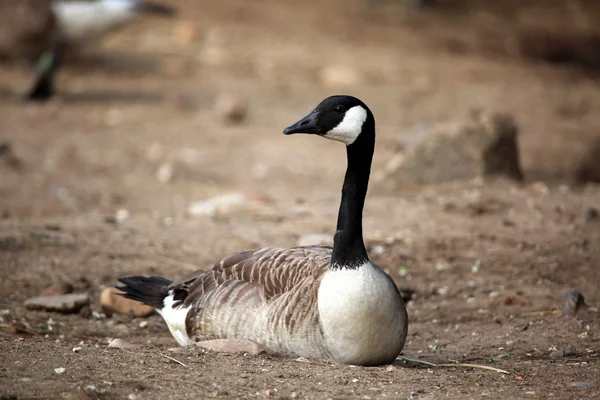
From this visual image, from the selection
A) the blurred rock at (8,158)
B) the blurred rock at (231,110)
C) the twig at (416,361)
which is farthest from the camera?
the blurred rock at (231,110)

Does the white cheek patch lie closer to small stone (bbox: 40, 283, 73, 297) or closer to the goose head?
the goose head

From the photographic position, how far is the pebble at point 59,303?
247 inches

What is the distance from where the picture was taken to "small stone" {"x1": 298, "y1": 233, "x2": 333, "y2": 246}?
291 inches

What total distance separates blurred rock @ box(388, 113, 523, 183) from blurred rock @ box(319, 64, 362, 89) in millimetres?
5547

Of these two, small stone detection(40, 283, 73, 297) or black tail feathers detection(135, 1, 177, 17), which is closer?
small stone detection(40, 283, 73, 297)

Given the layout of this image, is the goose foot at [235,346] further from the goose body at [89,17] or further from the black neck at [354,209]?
the goose body at [89,17]

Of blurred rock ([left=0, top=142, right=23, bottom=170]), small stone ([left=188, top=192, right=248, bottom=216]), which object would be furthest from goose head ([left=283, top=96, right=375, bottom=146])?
blurred rock ([left=0, top=142, right=23, bottom=170])

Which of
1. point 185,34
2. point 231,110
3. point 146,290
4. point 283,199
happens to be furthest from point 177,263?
point 185,34

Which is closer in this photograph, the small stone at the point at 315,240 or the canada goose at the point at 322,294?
the canada goose at the point at 322,294

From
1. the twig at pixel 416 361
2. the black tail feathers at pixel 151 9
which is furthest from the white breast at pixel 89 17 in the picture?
the twig at pixel 416 361

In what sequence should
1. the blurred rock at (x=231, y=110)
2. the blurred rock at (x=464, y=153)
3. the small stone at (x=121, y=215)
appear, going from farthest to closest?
1. the blurred rock at (x=231, y=110)
2. the blurred rock at (x=464, y=153)
3. the small stone at (x=121, y=215)

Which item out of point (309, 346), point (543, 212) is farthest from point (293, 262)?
point (543, 212)

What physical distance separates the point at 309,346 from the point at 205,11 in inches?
587

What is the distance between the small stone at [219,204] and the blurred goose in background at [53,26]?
5.33 m
